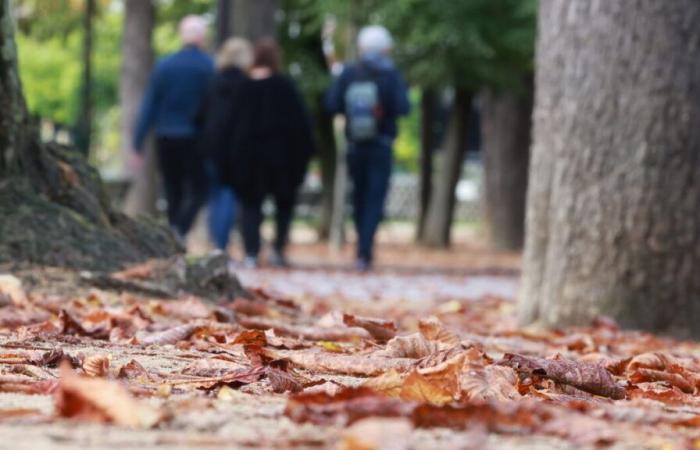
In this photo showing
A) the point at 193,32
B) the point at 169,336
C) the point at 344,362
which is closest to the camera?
the point at 344,362

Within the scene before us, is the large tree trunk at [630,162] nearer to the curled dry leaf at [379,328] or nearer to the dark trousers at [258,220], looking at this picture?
the curled dry leaf at [379,328]

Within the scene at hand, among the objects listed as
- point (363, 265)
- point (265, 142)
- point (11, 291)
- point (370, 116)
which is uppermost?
point (370, 116)

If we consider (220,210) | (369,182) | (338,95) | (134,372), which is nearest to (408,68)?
(338,95)

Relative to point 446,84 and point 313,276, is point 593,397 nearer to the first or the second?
point 313,276

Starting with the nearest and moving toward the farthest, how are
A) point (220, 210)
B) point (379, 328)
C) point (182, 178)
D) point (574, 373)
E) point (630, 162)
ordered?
point (574, 373)
point (379, 328)
point (630, 162)
point (182, 178)
point (220, 210)

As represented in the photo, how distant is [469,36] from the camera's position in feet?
72.1

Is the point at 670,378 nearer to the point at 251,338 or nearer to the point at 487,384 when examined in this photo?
the point at 487,384

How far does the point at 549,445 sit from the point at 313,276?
10.8 meters

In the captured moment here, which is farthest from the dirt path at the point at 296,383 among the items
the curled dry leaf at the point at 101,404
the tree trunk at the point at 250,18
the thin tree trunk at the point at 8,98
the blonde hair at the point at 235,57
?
the tree trunk at the point at 250,18

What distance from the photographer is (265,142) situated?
48.2ft

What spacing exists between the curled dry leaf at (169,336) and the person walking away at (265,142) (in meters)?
9.53

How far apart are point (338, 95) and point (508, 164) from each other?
32.7 ft

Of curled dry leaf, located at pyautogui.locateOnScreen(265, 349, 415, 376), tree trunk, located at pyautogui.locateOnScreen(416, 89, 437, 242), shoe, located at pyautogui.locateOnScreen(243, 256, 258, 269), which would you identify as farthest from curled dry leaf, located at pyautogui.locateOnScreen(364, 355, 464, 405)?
tree trunk, located at pyautogui.locateOnScreen(416, 89, 437, 242)

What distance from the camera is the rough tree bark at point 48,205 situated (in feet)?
21.7
